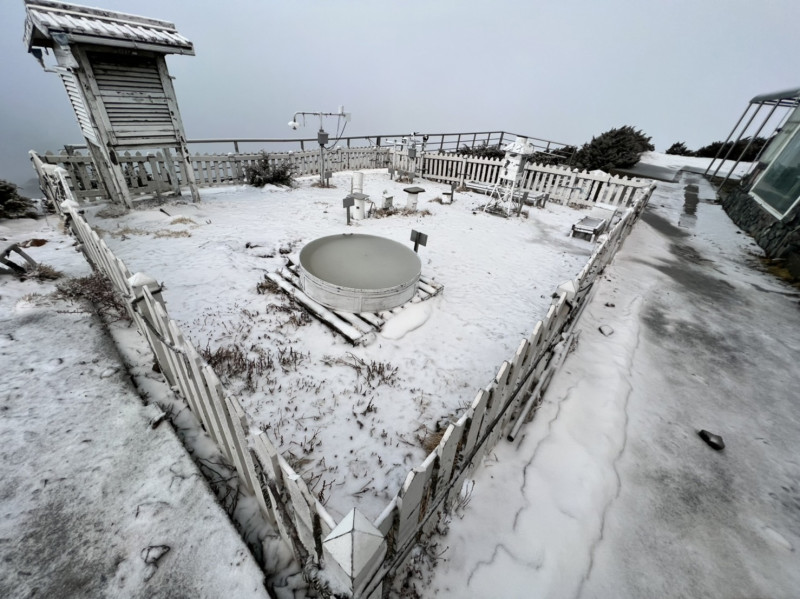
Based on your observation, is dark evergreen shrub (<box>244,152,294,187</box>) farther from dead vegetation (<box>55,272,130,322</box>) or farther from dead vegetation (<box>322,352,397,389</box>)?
dead vegetation (<box>322,352,397,389</box>)

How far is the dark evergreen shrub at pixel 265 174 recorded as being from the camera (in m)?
10.8

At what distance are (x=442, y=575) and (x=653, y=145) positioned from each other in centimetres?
3503

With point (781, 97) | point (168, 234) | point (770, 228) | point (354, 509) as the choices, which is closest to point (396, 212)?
point (168, 234)

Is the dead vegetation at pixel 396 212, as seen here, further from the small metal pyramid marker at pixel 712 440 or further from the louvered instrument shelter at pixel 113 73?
the small metal pyramid marker at pixel 712 440

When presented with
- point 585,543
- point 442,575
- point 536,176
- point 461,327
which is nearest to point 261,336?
point 461,327

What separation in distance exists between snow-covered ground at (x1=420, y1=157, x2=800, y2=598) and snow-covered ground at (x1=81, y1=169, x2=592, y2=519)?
31.7 inches

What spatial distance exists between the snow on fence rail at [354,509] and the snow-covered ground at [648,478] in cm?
33

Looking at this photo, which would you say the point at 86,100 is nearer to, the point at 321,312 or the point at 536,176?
the point at 321,312

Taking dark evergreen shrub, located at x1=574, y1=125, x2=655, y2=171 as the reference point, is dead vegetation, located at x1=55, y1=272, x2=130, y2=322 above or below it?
below


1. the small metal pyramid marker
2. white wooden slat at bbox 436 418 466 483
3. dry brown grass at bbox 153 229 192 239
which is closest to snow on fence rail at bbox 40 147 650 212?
dry brown grass at bbox 153 229 192 239

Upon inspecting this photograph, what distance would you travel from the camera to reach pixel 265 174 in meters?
10.9

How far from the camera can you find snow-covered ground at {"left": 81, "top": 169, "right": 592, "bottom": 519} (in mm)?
2941

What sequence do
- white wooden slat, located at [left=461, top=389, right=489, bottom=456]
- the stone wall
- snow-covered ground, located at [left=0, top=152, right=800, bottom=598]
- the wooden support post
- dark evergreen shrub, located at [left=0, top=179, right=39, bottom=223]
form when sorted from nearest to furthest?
snow-covered ground, located at [left=0, top=152, right=800, bottom=598], white wooden slat, located at [left=461, top=389, right=489, bottom=456], dark evergreen shrub, located at [left=0, top=179, right=39, bottom=223], the stone wall, the wooden support post

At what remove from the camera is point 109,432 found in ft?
7.84
